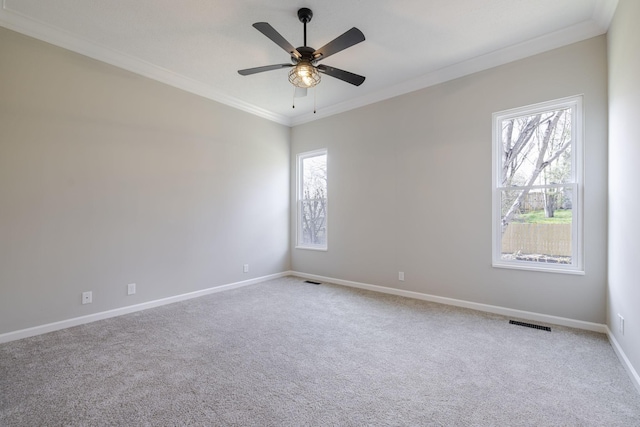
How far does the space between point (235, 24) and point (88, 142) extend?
6.84 feet

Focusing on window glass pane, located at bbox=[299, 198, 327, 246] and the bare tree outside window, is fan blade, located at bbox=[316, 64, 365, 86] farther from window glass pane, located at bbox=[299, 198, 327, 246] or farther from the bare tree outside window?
window glass pane, located at bbox=[299, 198, 327, 246]

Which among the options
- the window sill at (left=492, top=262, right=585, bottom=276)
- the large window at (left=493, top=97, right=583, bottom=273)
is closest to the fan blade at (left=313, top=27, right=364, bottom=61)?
the large window at (left=493, top=97, right=583, bottom=273)

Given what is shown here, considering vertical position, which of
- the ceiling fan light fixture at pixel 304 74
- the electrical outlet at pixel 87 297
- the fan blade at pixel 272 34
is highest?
the fan blade at pixel 272 34

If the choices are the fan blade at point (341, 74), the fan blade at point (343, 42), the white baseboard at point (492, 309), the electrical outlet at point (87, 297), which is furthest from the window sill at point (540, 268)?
the electrical outlet at point (87, 297)

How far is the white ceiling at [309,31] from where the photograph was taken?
2576 millimetres

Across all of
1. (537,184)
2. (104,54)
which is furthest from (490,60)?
(104,54)

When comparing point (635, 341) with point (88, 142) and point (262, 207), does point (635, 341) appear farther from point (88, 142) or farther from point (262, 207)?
point (88, 142)

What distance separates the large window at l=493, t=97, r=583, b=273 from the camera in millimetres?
2992

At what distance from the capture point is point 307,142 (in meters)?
5.37

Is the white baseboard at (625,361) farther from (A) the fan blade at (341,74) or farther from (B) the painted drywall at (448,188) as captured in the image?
(A) the fan blade at (341,74)

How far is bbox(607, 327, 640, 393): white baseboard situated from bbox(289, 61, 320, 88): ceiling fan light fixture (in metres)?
3.45

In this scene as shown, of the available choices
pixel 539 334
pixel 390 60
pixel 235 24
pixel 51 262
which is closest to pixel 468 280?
pixel 539 334

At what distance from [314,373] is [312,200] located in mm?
3594

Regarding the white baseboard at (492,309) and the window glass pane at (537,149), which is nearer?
the white baseboard at (492,309)
